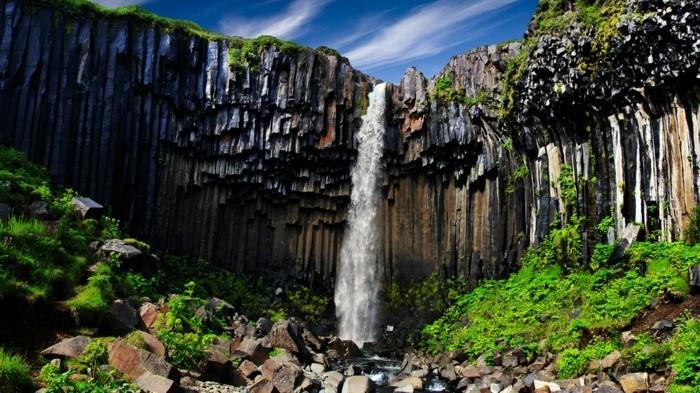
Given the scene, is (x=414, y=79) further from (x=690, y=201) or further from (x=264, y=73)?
(x=690, y=201)

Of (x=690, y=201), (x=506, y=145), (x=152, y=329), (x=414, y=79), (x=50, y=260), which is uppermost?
(x=414, y=79)

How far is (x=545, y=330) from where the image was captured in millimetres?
18422

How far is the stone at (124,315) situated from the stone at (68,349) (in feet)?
6.48

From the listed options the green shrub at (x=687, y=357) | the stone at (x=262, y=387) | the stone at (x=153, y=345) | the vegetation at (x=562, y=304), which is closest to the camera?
the green shrub at (x=687, y=357)

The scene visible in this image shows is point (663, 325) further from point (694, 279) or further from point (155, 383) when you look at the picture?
point (155, 383)

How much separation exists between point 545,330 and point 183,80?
62.2 ft

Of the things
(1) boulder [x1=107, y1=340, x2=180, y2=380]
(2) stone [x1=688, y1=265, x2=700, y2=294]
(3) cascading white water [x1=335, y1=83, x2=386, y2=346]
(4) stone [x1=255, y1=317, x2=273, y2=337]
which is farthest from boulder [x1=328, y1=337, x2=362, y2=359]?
(2) stone [x1=688, y1=265, x2=700, y2=294]

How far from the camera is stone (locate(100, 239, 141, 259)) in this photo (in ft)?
57.9

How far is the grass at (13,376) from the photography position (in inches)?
384

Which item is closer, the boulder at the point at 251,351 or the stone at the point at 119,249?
the boulder at the point at 251,351

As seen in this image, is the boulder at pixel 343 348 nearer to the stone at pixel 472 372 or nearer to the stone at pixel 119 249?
the stone at pixel 472 372

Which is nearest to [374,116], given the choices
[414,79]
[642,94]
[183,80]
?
[414,79]

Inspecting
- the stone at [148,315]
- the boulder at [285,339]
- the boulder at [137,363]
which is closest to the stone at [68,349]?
the boulder at [137,363]

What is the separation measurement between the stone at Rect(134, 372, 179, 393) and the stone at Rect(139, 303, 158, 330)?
379cm
